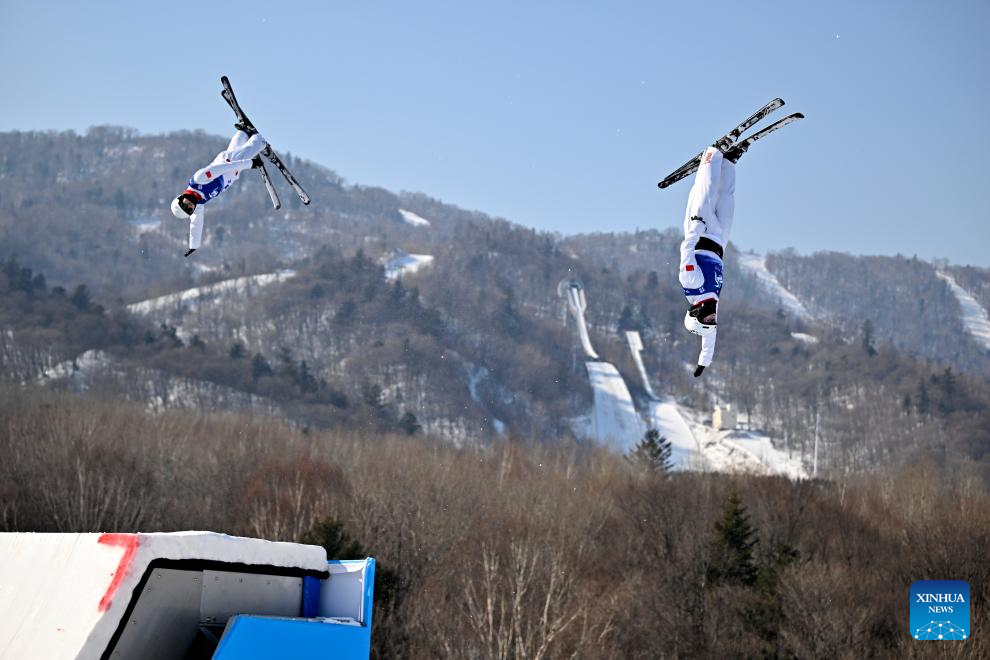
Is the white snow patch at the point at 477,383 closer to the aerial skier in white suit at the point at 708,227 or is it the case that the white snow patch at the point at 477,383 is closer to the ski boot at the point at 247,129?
the ski boot at the point at 247,129

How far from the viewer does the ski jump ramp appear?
4.96 meters

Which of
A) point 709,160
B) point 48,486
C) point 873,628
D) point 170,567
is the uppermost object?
point 709,160

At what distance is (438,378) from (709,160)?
165359 millimetres

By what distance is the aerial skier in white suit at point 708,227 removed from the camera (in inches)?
319

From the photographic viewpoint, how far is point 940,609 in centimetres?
5084

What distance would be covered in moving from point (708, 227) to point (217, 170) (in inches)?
185

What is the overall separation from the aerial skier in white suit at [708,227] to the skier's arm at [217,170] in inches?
171

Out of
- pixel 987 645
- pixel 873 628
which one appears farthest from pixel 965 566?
pixel 987 645

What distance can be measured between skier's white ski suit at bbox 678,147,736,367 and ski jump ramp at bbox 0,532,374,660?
11.4 ft

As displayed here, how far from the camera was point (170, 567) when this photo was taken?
512 centimetres

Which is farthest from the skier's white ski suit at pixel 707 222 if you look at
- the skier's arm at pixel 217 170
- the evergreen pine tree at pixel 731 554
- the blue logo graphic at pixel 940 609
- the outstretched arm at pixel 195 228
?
the evergreen pine tree at pixel 731 554

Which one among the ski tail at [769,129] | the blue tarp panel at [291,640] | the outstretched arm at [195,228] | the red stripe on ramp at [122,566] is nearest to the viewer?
the red stripe on ramp at [122,566]

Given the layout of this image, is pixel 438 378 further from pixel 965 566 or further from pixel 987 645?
pixel 987 645

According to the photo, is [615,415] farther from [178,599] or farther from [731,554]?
[178,599]
